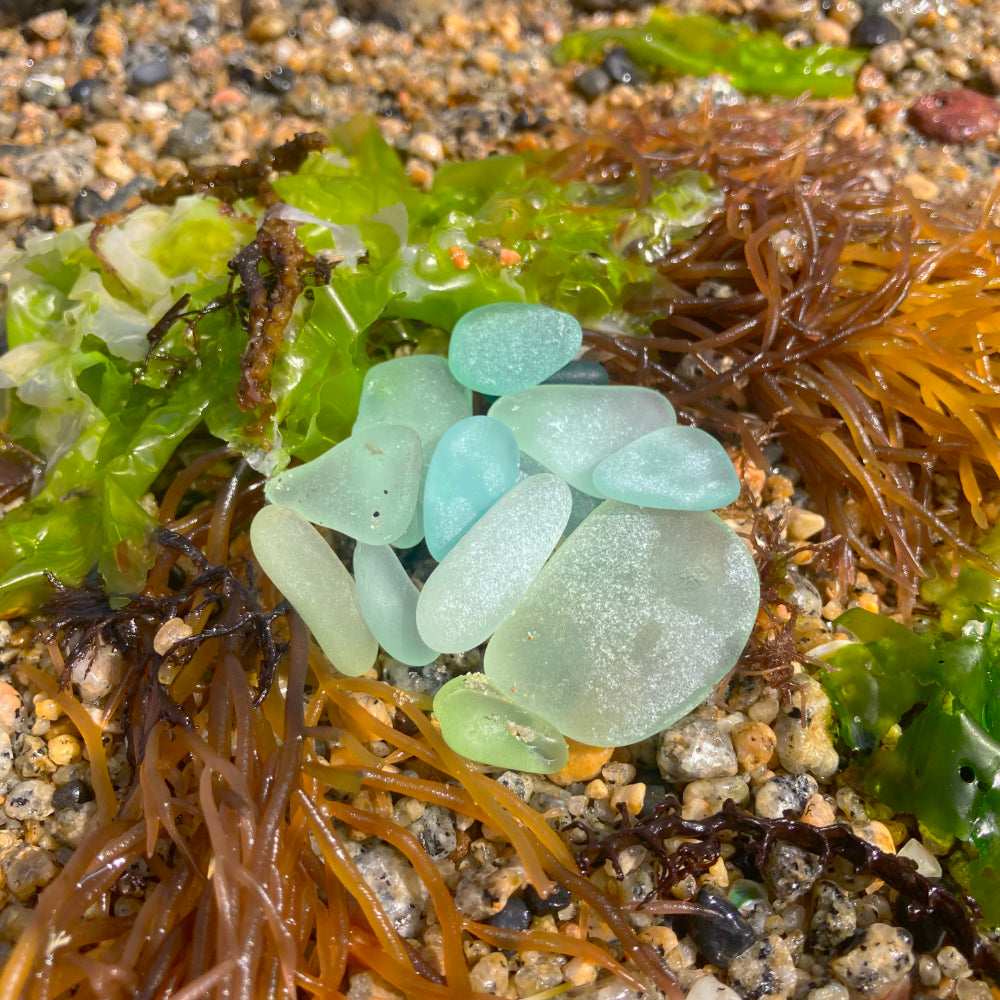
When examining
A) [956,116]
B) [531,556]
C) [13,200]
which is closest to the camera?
[531,556]

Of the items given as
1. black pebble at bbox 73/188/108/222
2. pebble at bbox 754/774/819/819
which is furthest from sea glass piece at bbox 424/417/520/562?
black pebble at bbox 73/188/108/222

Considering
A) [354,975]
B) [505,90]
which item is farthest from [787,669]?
[505,90]

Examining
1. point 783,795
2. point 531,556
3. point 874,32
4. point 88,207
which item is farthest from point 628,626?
point 874,32

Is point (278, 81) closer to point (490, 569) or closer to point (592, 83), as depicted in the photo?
point (592, 83)

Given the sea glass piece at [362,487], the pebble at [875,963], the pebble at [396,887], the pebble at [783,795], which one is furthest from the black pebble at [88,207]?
the pebble at [875,963]

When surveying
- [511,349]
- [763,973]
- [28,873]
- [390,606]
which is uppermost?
[511,349]

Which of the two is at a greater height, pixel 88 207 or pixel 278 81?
pixel 278 81
